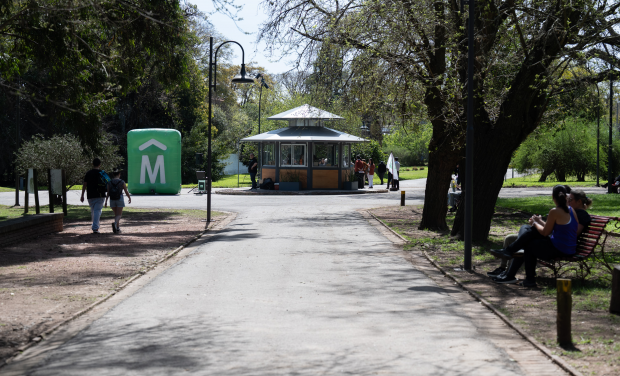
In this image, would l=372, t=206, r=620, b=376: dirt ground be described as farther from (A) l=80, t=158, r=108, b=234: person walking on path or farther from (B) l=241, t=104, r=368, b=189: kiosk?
(B) l=241, t=104, r=368, b=189: kiosk

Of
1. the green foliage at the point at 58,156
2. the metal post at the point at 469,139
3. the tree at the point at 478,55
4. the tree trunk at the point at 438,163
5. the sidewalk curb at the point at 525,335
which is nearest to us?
the sidewalk curb at the point at 525,335

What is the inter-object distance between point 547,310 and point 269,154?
31062mm

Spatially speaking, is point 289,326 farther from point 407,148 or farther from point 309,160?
point 407,148

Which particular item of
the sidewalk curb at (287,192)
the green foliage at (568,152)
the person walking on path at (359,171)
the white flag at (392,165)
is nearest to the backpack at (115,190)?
the sidewalk curb at (287,192)

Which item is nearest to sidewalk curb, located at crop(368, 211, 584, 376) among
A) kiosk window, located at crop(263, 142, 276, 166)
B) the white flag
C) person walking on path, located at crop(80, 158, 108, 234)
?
person walking on path, located at crop(80, 158, 108, 234)

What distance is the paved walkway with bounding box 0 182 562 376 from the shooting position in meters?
5.52

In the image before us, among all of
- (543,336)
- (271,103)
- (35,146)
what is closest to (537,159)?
(271,103)

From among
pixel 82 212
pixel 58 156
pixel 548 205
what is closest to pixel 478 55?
pixel 548 205

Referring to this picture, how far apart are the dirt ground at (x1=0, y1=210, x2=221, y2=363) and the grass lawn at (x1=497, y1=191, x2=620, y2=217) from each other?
37.3 ft

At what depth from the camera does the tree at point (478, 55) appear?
1271 cm

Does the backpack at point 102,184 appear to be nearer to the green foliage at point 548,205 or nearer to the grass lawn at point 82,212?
the grass lawn at point 82,212

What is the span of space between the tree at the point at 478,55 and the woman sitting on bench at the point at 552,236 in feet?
13.0

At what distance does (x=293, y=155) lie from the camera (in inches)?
1475

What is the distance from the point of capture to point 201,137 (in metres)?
49.9
